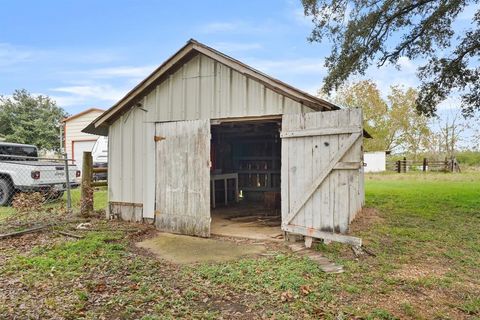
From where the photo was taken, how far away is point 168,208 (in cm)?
708

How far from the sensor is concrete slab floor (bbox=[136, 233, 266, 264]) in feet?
17.4

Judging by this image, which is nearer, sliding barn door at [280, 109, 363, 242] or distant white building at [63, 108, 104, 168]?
sliding barn door at [280, 109, 363, 242]

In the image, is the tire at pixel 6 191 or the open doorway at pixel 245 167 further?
the open doorway at pixel 245 167

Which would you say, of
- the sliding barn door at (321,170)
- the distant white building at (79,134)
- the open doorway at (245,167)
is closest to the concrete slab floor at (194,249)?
the sliding barn door at (321,170)

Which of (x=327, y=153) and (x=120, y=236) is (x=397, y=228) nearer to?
(x=327, y=153)

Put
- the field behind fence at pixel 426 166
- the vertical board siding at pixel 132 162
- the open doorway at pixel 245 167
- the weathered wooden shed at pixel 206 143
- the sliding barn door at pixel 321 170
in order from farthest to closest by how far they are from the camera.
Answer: the field behind fence at pixel 426 166 → the open doorway at pixel 245 167 → the vertical board siding at pixel 132 162 → the weathered wooden shed at pixel 206 143 → the sliding barn door at pixel 321 170

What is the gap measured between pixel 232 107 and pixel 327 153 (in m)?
2.09

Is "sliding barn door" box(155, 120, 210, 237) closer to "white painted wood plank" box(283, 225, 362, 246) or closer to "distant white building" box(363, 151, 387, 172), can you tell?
"white painted wood plank" box(283, 225, 362, 246)

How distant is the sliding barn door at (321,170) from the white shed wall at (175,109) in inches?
19.2

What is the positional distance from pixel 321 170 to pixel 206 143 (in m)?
2.40

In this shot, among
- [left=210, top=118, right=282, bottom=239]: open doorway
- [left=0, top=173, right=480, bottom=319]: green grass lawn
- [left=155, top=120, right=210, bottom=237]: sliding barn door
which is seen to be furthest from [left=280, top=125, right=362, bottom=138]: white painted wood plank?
[left=210, top=118, right=282, bottom=239]: open doorway

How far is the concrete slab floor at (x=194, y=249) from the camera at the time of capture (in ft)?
17.4

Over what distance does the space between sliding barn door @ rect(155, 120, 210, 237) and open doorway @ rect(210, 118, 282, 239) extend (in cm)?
275

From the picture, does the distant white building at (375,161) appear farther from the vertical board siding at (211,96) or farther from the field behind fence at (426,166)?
the vertical board siding at (211,96)
